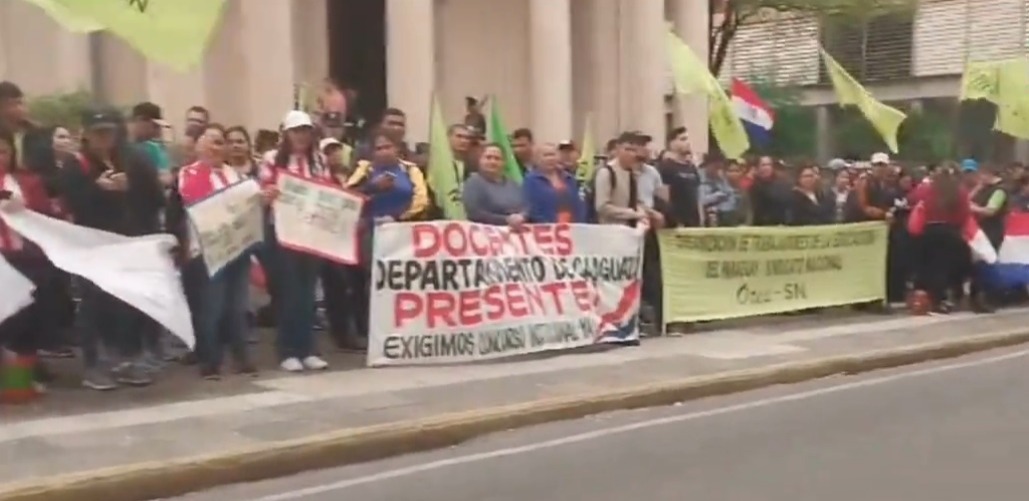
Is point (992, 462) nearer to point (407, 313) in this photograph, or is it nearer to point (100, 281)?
point (407, 313)

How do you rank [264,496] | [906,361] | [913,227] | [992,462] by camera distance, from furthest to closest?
[913,227], [906,361], [992,462], [264,496]

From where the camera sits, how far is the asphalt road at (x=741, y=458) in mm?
7957

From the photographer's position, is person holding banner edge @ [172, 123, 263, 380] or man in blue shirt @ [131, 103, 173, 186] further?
man in blue shirt @ [131, 103, 173, 186]

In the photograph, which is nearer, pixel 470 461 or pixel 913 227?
pixel 470 461

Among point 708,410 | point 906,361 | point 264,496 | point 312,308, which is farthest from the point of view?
point 906,361

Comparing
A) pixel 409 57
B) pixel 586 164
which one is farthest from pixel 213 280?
pixel 409 57

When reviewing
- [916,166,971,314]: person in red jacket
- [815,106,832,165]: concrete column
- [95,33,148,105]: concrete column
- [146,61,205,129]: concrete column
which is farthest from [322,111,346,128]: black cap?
[815,106,832,165]: concrete column

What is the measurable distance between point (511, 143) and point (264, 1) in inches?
596

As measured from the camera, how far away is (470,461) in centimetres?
895

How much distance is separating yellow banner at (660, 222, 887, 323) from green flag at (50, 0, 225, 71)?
17.9 feet

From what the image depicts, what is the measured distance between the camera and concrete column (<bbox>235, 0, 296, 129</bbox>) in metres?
28.3

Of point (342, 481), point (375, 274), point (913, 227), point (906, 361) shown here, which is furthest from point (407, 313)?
point (913, 227)

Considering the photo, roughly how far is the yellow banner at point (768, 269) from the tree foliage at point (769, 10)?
72.1ft

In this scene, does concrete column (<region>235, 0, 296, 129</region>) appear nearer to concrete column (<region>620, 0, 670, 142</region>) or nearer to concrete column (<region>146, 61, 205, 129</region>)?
concrete column (<region>146, 61, 205, 129</region>)
